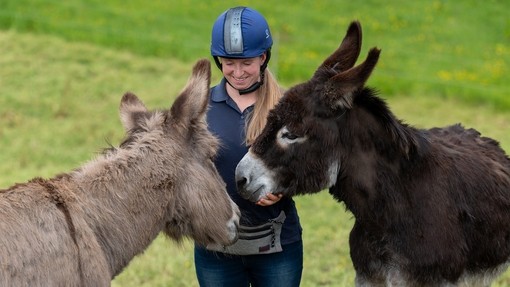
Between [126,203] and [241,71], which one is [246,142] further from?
[126,203]

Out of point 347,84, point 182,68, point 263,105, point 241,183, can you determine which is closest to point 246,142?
point 263,105

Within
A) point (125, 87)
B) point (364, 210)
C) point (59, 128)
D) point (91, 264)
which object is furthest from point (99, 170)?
point (125, 87)

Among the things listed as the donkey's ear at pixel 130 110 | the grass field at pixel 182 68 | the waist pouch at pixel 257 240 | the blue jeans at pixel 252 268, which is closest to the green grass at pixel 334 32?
the grass field at pixel 182 68

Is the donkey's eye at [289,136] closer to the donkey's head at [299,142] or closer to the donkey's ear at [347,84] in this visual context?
the donkey's head at [299,142]

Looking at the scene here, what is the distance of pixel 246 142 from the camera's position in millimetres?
5055

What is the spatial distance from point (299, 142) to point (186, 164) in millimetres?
631

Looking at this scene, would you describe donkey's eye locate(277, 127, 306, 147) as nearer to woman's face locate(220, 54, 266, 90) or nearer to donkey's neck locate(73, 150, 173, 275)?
woman's face locate(220, 54, 266, 90)

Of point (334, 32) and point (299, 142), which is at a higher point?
point (299, 142)

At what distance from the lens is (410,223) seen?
4.97 meters

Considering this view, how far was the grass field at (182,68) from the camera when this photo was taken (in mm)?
9898

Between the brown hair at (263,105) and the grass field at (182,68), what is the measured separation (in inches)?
116

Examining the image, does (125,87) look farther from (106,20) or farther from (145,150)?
(145,150)

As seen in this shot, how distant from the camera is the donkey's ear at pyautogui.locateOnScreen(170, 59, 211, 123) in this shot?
4.64 m

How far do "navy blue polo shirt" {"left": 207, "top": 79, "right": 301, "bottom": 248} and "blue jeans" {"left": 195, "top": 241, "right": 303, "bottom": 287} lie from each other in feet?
0.43
